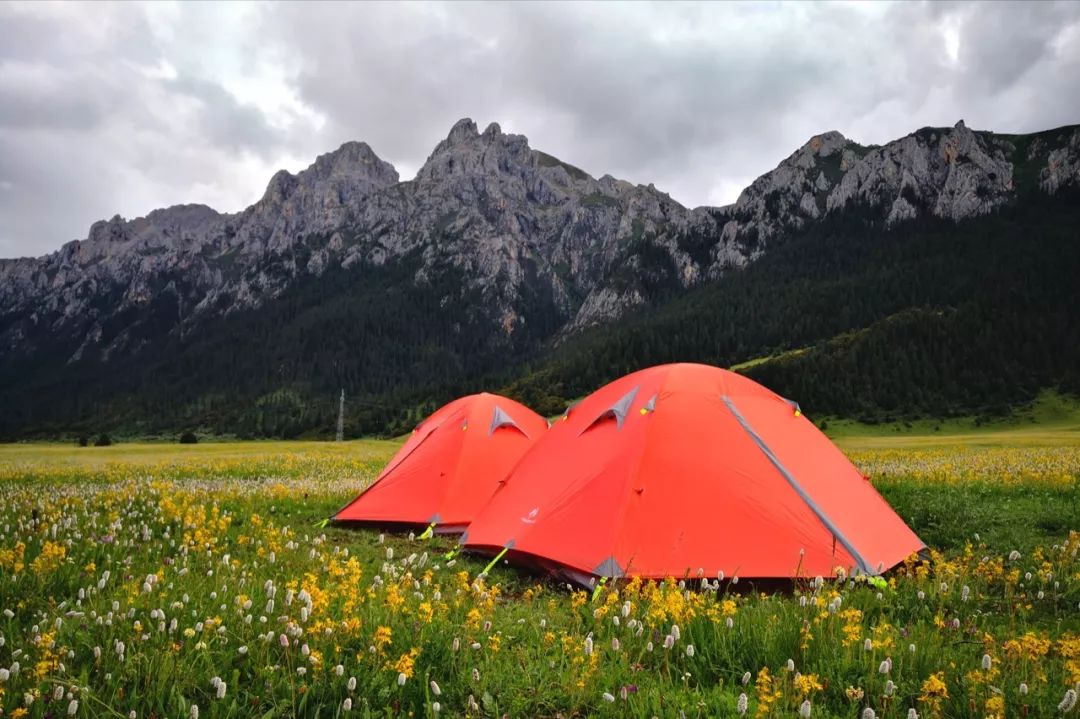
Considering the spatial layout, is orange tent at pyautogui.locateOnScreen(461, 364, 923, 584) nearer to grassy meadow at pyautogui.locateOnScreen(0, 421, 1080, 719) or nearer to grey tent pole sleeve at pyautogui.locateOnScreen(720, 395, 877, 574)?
grey tent pole sleeve at pyautogui.locateOnScreen(720, 395, 877, 574)

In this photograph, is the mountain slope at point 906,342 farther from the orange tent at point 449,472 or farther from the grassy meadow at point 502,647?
the grassy meadow at point 502,647

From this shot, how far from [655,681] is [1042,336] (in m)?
176

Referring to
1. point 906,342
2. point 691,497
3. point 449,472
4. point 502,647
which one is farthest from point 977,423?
point 502,647

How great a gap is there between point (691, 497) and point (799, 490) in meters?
1.45

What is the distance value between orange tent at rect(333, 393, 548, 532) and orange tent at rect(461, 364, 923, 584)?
98.4 inches

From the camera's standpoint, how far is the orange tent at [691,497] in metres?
7.26

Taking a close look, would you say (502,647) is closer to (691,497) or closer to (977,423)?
(691,497)

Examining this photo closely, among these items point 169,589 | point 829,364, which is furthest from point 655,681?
point 829,364

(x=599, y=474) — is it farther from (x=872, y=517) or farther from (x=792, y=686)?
(x=792, y=686)

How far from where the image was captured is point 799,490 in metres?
7.80

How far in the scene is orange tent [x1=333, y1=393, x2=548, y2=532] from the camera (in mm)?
12086

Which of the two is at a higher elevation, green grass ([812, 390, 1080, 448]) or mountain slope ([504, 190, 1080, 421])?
mountain slope ([504, 190, 1080, 421])

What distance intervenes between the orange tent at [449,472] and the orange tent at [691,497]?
250cm

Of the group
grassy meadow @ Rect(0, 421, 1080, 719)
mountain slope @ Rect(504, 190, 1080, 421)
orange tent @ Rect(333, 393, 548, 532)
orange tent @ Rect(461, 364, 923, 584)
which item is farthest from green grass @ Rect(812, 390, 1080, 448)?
grassy meadow @ Rect(0, 421, 1080, 719)
